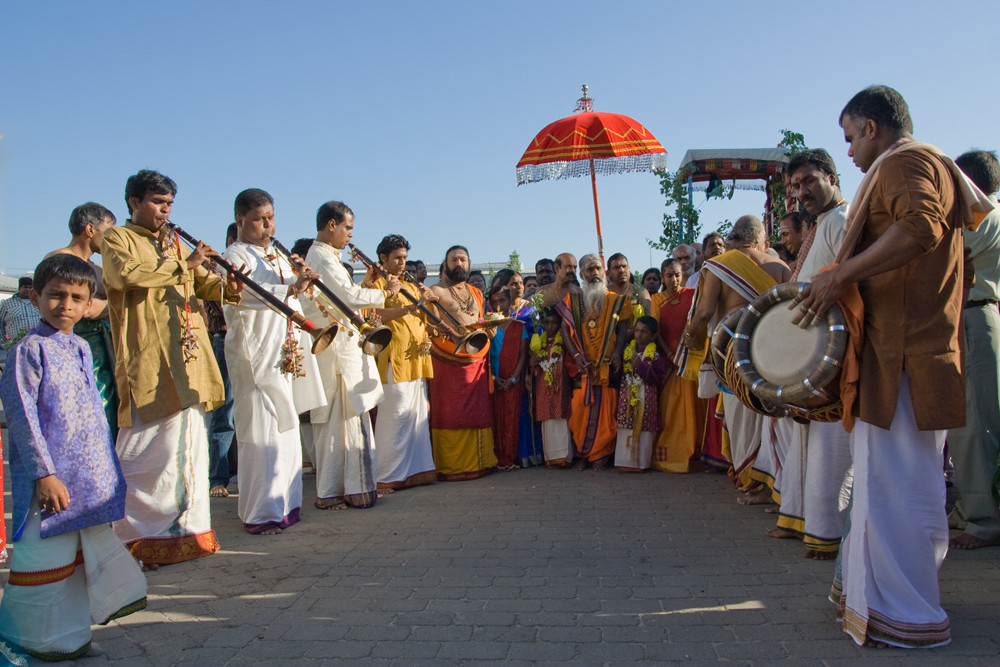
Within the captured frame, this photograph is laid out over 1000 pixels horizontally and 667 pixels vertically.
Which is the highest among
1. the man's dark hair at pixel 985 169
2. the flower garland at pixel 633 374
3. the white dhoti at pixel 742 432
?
the man's dark hair at pixel 985 169

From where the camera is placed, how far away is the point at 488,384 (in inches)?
306

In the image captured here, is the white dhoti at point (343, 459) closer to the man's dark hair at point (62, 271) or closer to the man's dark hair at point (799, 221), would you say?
the man's dark hair at point (62, 271)

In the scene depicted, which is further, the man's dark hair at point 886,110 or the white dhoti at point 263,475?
the white dhoti at point 263,475

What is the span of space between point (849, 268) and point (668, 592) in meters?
1.81

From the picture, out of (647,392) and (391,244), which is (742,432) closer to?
(647,392)

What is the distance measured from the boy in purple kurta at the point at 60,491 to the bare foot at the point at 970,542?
4441 mm

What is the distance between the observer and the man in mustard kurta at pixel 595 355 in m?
7.76

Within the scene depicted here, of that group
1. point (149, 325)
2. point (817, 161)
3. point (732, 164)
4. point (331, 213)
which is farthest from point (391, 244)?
point (732, 164)

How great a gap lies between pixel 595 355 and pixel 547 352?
20.0 inches

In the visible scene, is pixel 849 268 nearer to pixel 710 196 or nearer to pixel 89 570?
pixel 89 570

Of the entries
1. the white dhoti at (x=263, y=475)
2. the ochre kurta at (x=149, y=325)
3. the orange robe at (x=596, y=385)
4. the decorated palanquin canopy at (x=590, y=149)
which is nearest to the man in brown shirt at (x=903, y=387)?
the ochre kurta at (x=149, y=325)

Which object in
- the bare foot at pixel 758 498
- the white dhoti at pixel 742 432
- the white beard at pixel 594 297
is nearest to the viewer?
the bare foot at pixel 758 498

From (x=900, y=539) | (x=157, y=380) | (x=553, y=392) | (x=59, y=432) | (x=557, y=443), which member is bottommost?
(x=557, y=443)

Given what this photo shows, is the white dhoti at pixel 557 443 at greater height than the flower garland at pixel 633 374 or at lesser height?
lesser
